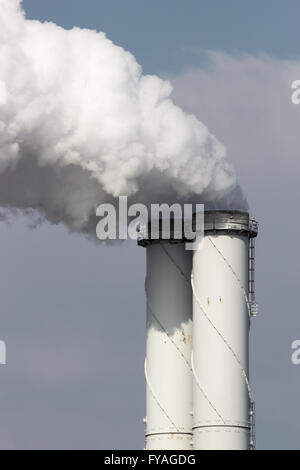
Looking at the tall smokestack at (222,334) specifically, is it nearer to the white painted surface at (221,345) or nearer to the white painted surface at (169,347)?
the white painted surface at (221,345)

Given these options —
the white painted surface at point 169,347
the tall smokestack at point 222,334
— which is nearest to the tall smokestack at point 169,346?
the white painted surface at point 169,347

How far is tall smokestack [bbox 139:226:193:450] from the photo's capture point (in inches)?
6097

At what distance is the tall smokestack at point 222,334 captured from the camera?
150500 millimetres

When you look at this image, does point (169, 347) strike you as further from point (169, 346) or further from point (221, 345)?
point (221, 345)

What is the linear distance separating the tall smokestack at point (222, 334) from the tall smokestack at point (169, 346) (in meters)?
2.97

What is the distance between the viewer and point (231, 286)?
151625 mm

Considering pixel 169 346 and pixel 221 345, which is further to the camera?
pixel 169 346

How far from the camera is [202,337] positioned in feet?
497

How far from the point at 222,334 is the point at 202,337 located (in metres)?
1.37

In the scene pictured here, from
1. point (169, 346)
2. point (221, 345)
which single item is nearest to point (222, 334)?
point (221, 345)

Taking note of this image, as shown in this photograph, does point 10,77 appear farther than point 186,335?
No
